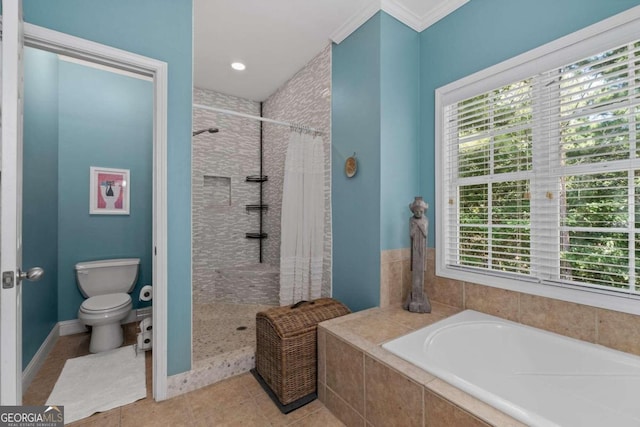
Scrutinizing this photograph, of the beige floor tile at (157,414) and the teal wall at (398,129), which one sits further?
the teal wall at (398,129)

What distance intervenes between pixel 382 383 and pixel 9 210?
173 cm

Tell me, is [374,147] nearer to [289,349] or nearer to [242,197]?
[289,349]

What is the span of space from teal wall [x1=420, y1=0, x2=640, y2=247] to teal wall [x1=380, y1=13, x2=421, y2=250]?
76 mm

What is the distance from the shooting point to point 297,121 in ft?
10.2

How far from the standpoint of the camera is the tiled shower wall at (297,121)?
2.55 m

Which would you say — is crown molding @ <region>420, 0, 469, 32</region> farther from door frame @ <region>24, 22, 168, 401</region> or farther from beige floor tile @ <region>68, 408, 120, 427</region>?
beige floor tile @ <region>68, 408, 120, 427</region>

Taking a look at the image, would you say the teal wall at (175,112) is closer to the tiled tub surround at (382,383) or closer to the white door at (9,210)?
the white door at (9,210)

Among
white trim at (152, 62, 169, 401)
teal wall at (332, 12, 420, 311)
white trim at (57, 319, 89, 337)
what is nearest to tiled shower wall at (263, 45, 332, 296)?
teal wall at (332, 12, 420, 311)

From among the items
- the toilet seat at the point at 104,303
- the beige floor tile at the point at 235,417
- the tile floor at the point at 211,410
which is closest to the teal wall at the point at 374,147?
the tile floor at the point at 211,410

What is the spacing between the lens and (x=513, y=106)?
180 cm

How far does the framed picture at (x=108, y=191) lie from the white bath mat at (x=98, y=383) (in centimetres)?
138

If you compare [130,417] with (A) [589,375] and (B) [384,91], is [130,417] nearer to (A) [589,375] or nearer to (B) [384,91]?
(A) [589,375]

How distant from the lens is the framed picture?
2789 millimetres

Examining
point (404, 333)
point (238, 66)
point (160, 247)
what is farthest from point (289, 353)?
point (238, 66)
